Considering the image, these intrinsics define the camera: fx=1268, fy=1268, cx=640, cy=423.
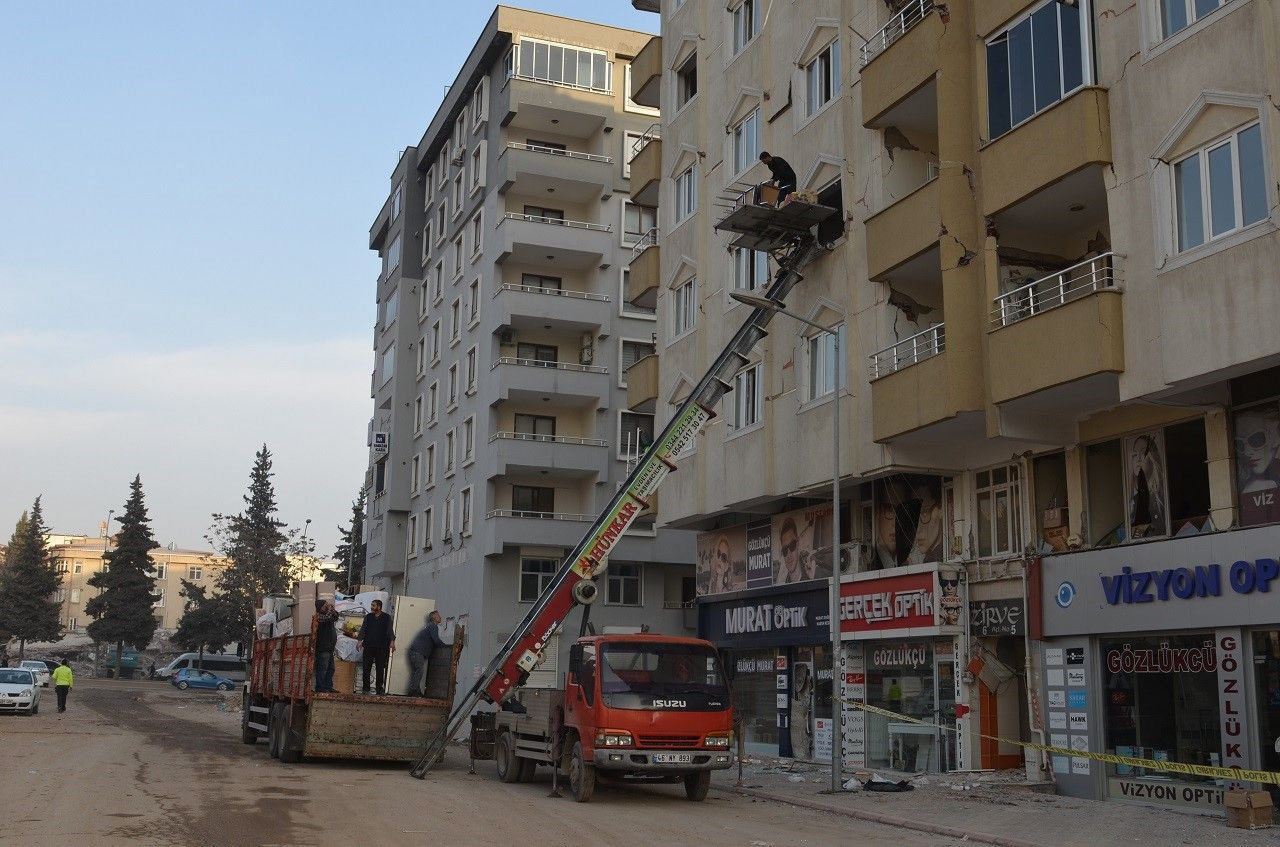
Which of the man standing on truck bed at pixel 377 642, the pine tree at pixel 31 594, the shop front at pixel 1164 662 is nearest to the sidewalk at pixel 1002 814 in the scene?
the shop front at pixel 1164 662

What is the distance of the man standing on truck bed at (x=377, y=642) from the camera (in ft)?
73.4

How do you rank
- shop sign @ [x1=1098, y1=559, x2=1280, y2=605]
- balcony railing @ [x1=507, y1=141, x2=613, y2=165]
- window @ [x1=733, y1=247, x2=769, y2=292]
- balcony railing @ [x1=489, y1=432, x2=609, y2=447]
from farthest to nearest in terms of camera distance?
balcony railing @ [x1=507, y1=141, x2=613, y2=165]
balcony railing @ [x1=489, y1=432, x2=609, y2=447]
window @ [x1=733, y1=247, x2=769, y2=292]
shop sign @ [x1=1098, y1=559, x2=1280, y2=605]

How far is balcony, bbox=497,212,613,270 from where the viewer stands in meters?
46.3

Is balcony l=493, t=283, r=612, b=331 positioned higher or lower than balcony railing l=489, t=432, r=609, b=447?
higher

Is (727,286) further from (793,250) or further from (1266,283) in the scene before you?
(1266,283)

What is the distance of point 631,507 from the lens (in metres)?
22.9

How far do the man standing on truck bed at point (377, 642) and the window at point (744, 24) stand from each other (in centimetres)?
1636

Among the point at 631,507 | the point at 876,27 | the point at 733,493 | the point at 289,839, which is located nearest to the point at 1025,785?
the point at 631,507

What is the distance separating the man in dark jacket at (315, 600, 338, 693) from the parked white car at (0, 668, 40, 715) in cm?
2124

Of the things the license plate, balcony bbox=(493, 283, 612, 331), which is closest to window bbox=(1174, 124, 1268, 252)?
the license plate

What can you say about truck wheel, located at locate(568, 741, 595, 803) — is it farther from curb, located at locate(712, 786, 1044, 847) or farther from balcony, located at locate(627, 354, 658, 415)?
balcony, located at locate(627, 354, 658, 415)

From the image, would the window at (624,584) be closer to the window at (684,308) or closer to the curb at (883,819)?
the window at (684,308)

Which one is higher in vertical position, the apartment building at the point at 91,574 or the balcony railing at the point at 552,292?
the balcony railing at the point at 552,292

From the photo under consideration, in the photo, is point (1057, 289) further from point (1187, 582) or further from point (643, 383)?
point (643, 383)
